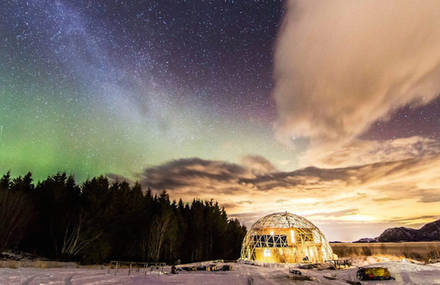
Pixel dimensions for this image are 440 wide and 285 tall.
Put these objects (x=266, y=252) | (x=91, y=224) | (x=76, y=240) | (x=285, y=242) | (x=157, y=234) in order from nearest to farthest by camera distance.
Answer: (x=76, y=240), (x=91, y=224), (x=157, y=234), (x=266, y=252), (x=285, y=242)

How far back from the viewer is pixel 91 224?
102 feet

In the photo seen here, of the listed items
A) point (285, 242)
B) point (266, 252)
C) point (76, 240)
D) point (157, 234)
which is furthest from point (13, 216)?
point (285, 242)

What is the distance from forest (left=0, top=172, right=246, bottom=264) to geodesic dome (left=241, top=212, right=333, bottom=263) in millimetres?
12406

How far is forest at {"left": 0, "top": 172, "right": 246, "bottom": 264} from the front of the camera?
29797 millimetres

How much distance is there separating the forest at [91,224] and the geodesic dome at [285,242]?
12406 mm

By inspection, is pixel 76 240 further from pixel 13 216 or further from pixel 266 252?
pixel 266 252

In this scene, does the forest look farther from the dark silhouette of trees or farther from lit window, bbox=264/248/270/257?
lit window, bbox=264/248/270/257

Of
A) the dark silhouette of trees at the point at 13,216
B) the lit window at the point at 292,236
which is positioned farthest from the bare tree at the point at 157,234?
the lit window at the point at 292,236

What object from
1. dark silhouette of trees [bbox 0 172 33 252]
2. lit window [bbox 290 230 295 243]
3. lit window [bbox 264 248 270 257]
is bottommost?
lit window [bbox 264 248 270 257]

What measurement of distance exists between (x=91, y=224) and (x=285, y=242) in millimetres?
30341

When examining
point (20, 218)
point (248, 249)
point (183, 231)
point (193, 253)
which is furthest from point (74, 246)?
point (248, 249)

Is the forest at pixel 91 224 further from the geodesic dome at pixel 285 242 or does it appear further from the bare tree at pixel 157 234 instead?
the geodesic dome at pixel 285 242

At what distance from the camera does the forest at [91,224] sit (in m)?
29.8

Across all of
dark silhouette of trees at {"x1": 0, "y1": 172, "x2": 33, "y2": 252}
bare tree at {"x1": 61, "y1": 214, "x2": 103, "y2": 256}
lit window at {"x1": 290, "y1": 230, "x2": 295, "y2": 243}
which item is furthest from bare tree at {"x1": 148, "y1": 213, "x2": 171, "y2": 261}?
lit window at {"x1": 290, "y1": 230, "x2": 295, "y2": 243}
